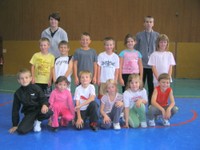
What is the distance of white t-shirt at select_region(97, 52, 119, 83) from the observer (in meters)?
4.86

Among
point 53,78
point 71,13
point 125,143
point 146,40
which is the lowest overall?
point 125,143

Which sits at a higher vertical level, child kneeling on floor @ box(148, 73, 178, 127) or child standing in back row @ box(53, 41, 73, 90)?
child standing in back row @ box(53, 41, 73, 90)

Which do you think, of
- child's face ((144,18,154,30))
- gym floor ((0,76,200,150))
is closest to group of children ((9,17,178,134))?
gym floor ((0,76,200,150))

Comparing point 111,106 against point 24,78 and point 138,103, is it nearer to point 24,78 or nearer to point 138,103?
point 138,103

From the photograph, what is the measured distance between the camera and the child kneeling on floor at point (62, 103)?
13.7 feet

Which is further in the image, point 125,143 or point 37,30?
point 37,30

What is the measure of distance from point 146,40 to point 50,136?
9.19 feet

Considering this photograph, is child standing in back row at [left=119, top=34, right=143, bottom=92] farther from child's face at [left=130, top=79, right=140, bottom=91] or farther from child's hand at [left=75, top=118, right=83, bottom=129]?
child's hand at [left=75, top=118, right=83, bottom=129]

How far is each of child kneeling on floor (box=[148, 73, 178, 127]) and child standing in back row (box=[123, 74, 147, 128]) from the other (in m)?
0.16

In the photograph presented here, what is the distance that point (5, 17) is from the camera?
11.5 m

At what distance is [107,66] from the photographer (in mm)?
4863

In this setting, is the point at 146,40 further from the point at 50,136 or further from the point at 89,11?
the point at 89,11

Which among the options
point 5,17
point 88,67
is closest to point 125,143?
point 88,67

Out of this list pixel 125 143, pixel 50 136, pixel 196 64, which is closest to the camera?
pixel 125 143
